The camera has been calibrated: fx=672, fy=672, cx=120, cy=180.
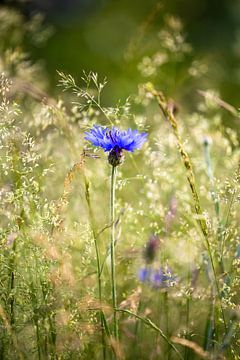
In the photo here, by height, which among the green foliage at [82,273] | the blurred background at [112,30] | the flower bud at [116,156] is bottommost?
the green foliage at [82,273]

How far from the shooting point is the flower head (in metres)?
1.29

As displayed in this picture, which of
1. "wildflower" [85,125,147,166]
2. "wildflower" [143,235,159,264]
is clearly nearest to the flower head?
"wildflower" [85,125,147,166]

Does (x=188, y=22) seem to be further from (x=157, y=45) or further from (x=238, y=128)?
(x=238, y=128)

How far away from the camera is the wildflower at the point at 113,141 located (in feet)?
4.22

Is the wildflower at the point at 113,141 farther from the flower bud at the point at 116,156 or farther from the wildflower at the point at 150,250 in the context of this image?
the wildflower at the point at 150,250

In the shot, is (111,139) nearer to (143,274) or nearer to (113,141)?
(113,141)

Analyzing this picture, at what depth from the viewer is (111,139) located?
1297 millimetres

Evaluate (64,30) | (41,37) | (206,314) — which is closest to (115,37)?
(64,30)

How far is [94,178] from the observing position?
6.23ft

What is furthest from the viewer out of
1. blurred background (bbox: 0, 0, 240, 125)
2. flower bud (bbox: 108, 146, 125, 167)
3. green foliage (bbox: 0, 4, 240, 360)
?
blurred background (bbox: 0, 0, 240, 125)

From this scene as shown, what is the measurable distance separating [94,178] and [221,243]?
68 cm

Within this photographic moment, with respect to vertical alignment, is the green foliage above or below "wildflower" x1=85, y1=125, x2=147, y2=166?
below

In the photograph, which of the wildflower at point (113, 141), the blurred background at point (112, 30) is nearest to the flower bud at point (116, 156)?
the wildflower at point (113, 141)

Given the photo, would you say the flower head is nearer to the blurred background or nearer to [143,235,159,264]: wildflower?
[143,235,159,264]: wildflower
